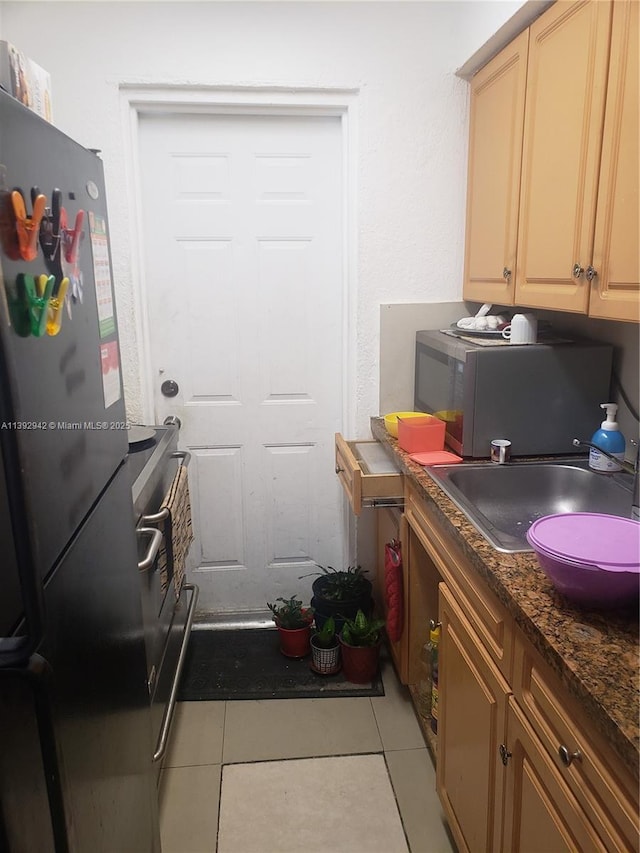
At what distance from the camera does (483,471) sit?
69.1 inches

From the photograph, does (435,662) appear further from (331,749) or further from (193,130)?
(193,130)

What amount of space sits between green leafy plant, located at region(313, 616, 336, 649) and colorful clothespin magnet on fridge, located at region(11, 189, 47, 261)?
177 centimetres

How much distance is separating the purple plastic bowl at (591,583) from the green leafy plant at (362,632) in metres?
1.27

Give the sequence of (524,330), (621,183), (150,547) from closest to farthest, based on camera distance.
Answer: (621,183) < (150,547) < (524,330)

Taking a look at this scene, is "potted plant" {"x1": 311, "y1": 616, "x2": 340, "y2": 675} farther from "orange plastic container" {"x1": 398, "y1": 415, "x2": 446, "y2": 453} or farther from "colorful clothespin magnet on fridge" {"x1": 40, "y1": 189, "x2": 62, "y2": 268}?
"colorful clothespin magnet on fridge" {"x1": 40, "y1": 189, "x2": 62, "y2": 268}

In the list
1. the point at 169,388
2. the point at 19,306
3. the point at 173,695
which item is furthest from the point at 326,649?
the point at 19,306

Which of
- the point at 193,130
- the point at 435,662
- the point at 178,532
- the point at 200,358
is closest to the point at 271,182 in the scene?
the point at 193,130

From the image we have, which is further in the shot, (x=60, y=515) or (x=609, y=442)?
(x=609, y=442)

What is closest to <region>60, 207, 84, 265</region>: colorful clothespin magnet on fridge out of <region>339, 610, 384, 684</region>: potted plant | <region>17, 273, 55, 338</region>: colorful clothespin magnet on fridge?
<region>17, 273, 55, 338</region>: colorful clothespin magnet on fridge

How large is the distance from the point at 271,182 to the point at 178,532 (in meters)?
1.30

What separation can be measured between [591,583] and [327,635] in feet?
4.69

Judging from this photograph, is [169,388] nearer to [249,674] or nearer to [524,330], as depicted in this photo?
[249,674]

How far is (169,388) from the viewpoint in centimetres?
240

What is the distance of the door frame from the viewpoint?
214cm
